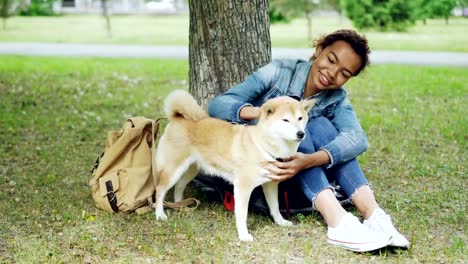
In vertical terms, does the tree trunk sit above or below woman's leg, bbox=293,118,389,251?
above

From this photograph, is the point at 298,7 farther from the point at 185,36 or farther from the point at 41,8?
the point at 41,8

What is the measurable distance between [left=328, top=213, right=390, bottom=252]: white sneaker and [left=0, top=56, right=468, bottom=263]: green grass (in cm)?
6

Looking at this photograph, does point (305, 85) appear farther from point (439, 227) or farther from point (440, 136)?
point (440, 136)

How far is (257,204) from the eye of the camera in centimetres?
461

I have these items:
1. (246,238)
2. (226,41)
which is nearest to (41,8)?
(226,41)

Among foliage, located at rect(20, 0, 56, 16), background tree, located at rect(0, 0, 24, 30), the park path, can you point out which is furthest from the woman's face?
foliage, located at rect(20, 0, 56, 16)

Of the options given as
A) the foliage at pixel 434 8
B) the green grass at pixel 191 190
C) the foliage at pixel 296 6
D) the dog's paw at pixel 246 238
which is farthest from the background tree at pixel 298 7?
the dog's paw at pixel 246 238

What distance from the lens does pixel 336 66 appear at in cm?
436

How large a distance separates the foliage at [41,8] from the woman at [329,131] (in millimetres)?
36149

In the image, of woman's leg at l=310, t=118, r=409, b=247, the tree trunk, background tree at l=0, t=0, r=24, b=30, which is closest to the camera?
woman's leg at l=310, t=118, r=409, b=247

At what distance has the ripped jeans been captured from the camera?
4199 mm

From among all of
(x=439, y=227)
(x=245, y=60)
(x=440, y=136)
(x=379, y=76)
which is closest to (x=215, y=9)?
(x=245, y=60)

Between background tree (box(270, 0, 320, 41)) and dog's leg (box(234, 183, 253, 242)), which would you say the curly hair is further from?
background tree (box(270, 0, 320, 41))

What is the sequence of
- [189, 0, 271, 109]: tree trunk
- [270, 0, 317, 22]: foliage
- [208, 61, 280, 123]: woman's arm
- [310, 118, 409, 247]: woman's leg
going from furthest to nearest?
[270, 0, 317, 22]: foliage, [189, 0, 271, 109]: tree trunk, [208, 61, 280, 123]: woman's arm, [310, 118, 409, 247]: woman's leg
